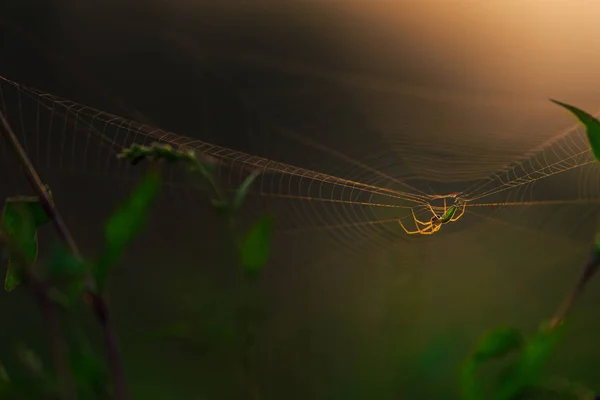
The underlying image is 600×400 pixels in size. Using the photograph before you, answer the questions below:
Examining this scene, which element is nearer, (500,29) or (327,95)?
(500,29)

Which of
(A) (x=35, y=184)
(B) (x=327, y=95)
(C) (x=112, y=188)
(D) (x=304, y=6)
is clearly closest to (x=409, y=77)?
(B) (x=327, y=95)

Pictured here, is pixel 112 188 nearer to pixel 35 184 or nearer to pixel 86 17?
pixel 86 17

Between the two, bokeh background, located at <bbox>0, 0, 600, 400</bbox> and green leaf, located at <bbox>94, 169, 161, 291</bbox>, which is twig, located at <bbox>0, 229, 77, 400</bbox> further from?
bokeh background, located at <bbox>0, 0, 600, 400</bbox>

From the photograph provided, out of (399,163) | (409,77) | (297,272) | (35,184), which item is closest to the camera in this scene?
(35,184)

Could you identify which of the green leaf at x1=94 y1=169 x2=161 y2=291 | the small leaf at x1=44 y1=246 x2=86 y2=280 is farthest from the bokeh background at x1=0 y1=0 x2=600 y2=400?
the small leaf at x1=44 y1=246 x2=86 y2=280

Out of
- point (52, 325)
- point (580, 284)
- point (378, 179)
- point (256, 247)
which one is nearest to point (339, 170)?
point (378, 179)

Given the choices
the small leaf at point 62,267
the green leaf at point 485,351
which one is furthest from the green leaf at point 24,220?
the green leaf at point 485,351
